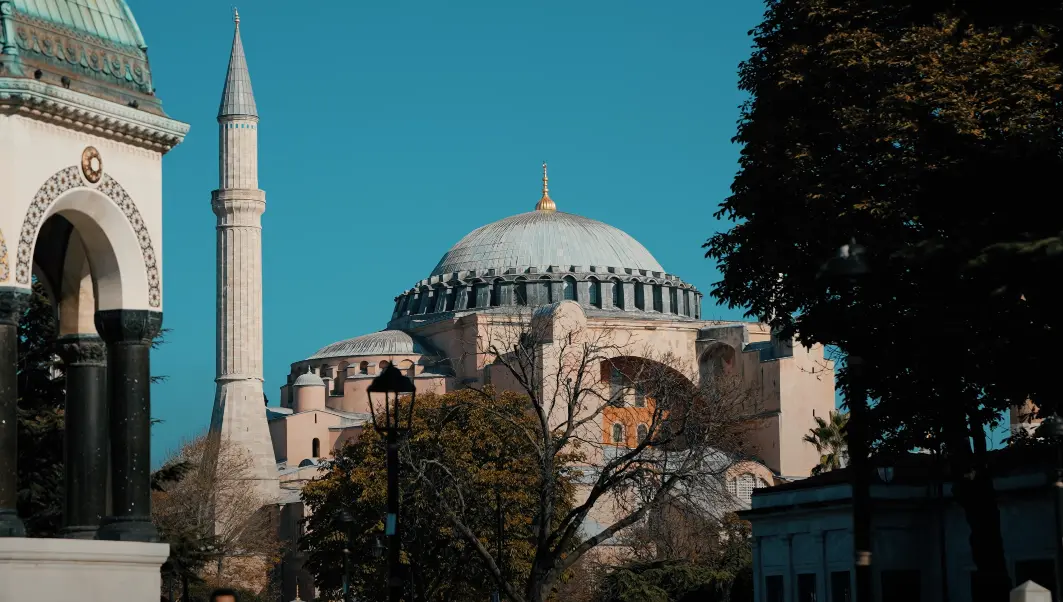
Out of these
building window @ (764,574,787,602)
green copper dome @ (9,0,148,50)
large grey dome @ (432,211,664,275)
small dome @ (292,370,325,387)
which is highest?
large grey dome @ (432,211,664,275)

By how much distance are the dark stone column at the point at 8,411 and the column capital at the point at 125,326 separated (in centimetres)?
121

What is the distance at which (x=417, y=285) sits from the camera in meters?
104

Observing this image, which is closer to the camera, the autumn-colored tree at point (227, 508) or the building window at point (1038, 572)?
the building window at point (1038, 572)

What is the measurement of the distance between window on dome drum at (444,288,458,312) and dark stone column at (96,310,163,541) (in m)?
82.3

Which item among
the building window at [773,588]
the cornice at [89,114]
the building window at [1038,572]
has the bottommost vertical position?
the building window at [773,588]

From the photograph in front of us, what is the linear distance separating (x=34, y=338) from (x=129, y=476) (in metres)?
13.4

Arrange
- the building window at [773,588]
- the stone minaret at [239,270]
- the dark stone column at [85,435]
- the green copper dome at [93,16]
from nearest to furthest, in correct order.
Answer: the green copper dome at [93,16]
the dark stone column at [85,435]
the building window at [773,588]
the stone minaret at [239,270]

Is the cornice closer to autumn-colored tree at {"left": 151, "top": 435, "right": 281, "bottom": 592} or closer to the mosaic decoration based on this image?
the mosaic decoration

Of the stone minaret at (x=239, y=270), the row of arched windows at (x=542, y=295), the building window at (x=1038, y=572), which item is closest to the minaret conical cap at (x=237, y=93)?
the stone minaret at (x=239, y=270)

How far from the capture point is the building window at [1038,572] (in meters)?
29.0

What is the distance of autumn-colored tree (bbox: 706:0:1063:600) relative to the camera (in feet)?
61.4

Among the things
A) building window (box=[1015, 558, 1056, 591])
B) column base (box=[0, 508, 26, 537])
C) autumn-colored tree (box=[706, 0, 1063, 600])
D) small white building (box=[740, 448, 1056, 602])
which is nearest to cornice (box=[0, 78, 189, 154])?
column base (box=[0, 508, 26, 537])

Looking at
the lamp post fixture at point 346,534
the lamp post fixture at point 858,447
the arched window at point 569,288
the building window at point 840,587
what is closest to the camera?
the lamp post fixture at point 858,447

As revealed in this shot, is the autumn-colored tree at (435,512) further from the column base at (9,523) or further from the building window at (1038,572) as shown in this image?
the column base at (9,523)
